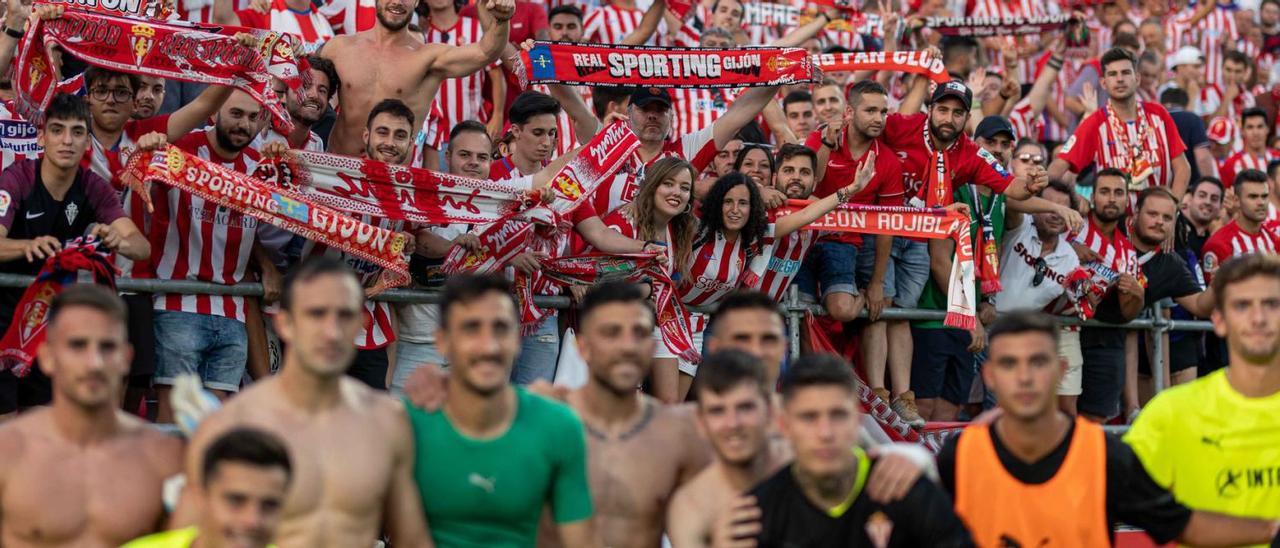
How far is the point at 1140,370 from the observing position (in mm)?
12477

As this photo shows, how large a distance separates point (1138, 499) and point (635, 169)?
461 centimetres

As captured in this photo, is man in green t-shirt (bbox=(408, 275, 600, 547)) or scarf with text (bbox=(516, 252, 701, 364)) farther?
scarf with text (bbox=(516, 252, 701, 364))

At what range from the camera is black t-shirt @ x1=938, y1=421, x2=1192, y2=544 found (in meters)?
6.15

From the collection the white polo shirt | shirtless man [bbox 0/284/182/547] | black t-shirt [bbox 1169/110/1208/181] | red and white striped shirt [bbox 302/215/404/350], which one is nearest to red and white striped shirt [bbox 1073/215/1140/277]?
the white polo shirt

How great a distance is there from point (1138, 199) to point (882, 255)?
2738 mm

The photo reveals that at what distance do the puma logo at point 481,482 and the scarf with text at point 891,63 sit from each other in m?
5.78

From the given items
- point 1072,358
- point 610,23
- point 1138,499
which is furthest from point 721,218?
point 610,23

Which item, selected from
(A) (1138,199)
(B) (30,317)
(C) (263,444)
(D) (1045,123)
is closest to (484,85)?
(A) (1138,199)

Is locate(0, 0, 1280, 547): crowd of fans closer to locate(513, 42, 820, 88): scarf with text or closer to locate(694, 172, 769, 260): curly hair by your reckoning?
locate(694, 172, 769, 260): curly hair

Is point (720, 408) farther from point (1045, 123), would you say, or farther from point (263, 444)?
point (1045, 123)

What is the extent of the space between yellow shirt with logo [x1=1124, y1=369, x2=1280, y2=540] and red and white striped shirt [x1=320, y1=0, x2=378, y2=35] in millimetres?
6800

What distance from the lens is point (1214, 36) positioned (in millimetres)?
20188

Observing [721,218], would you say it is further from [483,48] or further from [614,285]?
[614,285]

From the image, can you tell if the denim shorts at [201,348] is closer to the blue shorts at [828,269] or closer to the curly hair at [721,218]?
the curly hair at [721,218]
